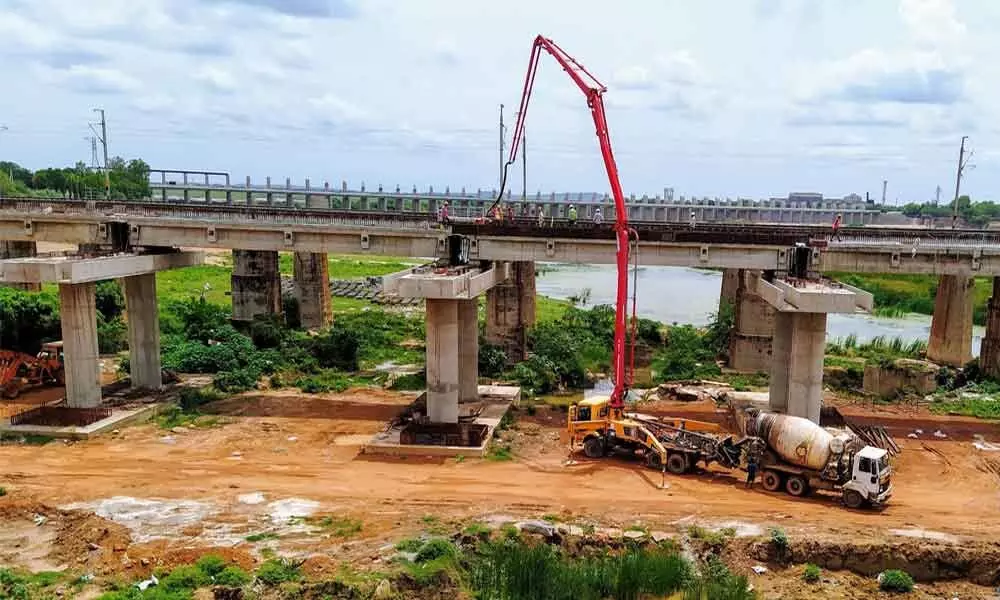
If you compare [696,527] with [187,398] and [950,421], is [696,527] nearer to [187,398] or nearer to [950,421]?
[950,421]

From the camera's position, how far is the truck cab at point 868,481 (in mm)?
20531

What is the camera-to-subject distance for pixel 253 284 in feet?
155

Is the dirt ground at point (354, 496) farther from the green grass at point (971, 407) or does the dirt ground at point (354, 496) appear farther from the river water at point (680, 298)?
the river water at point (680, 298)

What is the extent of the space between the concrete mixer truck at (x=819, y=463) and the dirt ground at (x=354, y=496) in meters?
0.46

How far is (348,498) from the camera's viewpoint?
21.4 metres

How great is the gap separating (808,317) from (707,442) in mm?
5809

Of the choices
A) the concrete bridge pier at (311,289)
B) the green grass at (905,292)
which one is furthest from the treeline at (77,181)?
the green grass at (905,292)

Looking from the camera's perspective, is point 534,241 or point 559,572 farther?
point 534,241

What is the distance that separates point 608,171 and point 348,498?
13.7 meters

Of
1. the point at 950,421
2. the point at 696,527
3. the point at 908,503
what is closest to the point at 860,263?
the point at 950,421

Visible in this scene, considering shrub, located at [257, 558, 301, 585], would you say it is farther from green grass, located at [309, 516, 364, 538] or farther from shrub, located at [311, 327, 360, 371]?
shrub, located at [311, 327, 360, 371]

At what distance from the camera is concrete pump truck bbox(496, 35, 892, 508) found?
21.1m

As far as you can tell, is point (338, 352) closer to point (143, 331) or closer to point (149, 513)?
point (143, 331)

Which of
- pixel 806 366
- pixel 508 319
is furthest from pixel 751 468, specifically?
pixel 508 319
